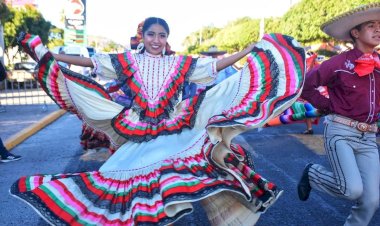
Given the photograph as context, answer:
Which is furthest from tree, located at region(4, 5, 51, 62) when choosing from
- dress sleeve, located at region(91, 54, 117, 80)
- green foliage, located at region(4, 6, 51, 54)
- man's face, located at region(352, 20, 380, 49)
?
man's face, located at region(352, 20, 380, 49)

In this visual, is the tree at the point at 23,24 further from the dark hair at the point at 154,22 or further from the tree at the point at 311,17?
the dark hair at the point at 154,22

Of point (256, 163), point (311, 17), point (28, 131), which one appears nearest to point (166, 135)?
point (256, 163)

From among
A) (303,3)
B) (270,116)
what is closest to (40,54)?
(270,116)

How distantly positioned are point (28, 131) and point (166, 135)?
20.6 feet

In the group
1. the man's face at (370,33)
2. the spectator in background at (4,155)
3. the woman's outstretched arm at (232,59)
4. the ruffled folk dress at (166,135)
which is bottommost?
the spectator in background at (4,155)

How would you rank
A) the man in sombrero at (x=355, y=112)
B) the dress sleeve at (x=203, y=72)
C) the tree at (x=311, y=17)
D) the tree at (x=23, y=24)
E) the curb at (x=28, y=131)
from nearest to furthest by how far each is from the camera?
the man in sombrero at (x=355, y=112) → the dress sleeve at (x=203, y=72) → the curb at (x=28, y=131) → the tree at (x=311, y=17) → the tree at (x=23, y=24)

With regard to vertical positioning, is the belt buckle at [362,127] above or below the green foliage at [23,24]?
above

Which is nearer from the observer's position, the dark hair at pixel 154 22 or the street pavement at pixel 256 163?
the dark hair at pixel 154 22

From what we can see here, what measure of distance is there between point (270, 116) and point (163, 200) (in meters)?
0.94

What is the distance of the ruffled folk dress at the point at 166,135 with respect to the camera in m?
2.73

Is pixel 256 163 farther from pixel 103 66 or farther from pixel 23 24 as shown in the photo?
pixel 23 24

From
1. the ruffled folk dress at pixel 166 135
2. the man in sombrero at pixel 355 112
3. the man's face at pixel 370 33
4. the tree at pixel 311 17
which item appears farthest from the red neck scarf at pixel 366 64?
the tree at pixel 311 17

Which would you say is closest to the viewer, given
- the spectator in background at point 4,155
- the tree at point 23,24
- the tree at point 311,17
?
the spectator in background at point 4,155

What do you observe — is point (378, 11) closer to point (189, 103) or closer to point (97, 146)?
point (189, 103)
